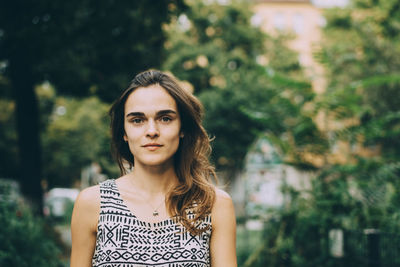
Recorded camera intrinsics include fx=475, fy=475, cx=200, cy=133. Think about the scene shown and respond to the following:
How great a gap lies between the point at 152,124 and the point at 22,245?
3.61m

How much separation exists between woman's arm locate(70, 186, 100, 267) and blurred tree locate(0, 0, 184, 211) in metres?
6.00

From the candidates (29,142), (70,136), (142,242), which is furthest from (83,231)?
(70,136)

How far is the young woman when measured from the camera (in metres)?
2.25

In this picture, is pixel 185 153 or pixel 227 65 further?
pixel 227 65

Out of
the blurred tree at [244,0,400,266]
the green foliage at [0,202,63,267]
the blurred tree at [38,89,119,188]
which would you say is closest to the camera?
the green foliage at [0,202,63,267]

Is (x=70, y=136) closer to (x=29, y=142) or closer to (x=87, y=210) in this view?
(x=29, y=142)

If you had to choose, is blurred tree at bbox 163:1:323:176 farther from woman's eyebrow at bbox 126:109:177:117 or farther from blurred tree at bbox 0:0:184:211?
woman's eyebrow at bbox 126:109:177:117

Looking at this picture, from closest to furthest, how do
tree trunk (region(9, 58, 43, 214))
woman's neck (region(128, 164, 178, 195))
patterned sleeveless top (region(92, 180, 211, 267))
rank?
patterned sleeveless top (region(92, 180, 211, 267))
woman's neck (region(128, 164, 178, 195))
tree trunk (region(9, 58, 43, 214))

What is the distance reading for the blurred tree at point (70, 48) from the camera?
824 centimetres

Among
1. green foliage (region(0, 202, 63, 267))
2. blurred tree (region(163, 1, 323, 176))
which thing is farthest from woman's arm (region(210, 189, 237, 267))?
blurred tree (region(163, 1, 323, 176))

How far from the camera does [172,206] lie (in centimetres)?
237

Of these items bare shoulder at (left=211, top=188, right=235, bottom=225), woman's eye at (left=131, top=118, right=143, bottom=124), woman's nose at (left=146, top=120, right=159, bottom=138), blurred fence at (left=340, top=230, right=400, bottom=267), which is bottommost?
blurred fence at (left=340, top=230, right=400, bottom=267)

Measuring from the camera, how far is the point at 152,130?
2295mm

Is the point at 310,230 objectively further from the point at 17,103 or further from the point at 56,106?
the point at 56,106
